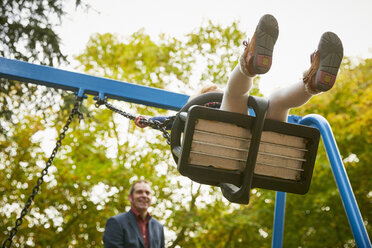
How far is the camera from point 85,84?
2.80 metres

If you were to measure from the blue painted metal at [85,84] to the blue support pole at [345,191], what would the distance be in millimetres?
1098

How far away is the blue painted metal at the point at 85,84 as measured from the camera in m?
2.70

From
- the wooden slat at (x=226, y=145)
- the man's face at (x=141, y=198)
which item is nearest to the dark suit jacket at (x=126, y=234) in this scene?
the man's face at (x=141, y=198)

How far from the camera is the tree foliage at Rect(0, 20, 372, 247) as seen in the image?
310 inches

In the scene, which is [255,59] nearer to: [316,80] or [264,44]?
[264,44]

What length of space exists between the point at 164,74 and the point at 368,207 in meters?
5.58

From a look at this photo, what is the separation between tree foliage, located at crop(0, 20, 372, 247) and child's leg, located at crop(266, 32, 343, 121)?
243 inches

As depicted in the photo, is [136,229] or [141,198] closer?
[136,229]

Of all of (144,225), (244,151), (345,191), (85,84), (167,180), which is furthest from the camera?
(167,180)

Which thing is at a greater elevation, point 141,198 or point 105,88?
point 105,88

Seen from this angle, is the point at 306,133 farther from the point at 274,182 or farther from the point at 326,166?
the point at 326,166

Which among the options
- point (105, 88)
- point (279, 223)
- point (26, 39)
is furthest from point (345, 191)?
point (26, 39)

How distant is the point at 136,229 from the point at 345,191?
1.67 metres

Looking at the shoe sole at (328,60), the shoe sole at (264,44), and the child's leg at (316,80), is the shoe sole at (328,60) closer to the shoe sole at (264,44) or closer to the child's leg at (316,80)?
the child's leg at (316,80)
